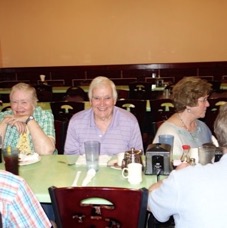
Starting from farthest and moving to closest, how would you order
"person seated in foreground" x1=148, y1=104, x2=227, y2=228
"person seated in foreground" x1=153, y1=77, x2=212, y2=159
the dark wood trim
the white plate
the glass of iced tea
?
1. the dark wood trim
2. "person seated in foreground" x1=153, y1=77, x2=212, y2=159
3. the white plate
4. the glass of iced tea
5. "person seated in foreground" x1=148, y1=104, x2=227, y2=228

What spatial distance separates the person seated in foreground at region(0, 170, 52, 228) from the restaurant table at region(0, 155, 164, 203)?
405mm

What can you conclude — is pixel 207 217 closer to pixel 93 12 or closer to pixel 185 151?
pixel 185 151

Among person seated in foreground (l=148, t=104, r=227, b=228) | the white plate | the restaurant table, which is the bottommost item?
the restaurant table

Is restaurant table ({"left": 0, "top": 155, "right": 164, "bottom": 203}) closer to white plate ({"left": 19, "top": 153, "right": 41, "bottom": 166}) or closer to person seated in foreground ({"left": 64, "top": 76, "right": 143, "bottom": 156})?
white plate ({"left": 19, "top": 153, "right": 41, "bottom": 166})

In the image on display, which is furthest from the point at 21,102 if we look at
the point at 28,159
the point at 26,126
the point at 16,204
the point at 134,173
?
the point at 16,204

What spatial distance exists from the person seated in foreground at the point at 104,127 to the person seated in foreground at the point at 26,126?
18 cm

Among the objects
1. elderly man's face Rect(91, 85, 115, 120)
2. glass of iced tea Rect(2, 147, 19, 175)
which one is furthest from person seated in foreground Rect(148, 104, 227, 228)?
elderly man's face Rect(91, 85, 115, 120)

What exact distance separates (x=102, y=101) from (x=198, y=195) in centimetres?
159

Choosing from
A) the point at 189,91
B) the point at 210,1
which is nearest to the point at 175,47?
the point at 210,1

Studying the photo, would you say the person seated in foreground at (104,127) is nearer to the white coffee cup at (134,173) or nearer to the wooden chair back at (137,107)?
the white coffee cup at (134,173)

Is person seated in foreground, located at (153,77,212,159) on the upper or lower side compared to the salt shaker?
upper

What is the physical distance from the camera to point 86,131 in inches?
111

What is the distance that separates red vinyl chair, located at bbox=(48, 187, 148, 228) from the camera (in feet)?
5.02

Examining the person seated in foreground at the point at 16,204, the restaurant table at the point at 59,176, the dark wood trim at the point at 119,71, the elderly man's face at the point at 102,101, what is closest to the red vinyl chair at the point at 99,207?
the person seated in foreground at the point at 16,204
